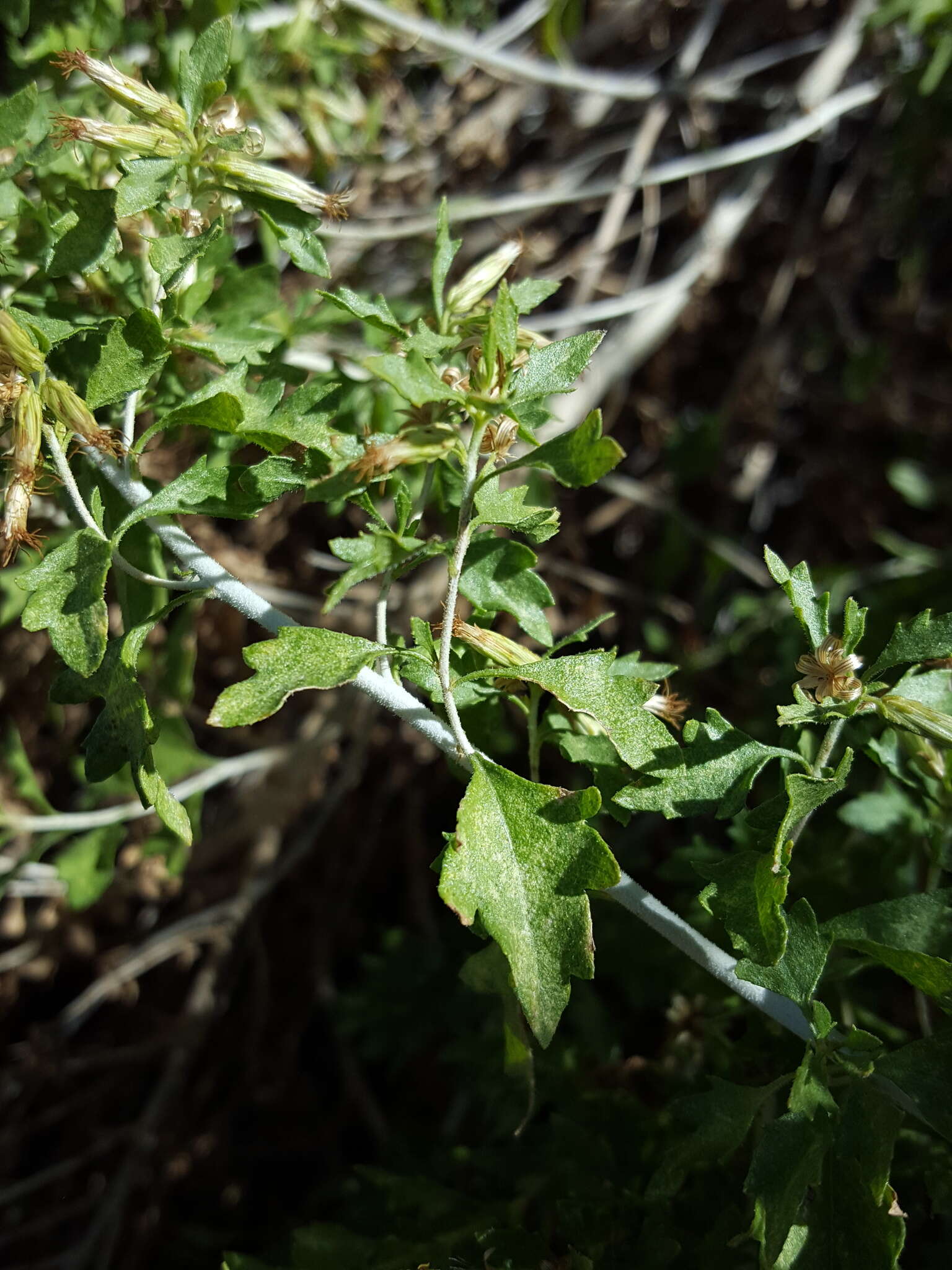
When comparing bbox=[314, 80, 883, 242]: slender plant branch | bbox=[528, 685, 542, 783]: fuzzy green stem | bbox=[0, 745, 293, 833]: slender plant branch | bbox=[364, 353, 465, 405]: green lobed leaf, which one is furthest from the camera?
bbox=[314, 80, 883, 242]: slender plant branch

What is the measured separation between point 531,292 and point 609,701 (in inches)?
16.7

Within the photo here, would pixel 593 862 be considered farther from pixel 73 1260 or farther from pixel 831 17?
pixel 831 17

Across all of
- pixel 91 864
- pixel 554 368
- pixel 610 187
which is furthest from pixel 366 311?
pixel 610 187

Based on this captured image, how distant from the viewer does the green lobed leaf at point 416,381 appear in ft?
2.61

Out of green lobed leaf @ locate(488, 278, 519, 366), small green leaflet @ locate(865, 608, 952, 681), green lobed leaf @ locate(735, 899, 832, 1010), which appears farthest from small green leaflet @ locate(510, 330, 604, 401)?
green lobed leaf @ locate(735, 899, 832, 1010)

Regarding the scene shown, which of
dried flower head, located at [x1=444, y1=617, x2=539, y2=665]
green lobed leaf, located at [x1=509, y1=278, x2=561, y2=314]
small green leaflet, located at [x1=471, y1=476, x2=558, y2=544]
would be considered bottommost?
dried flower head, located at [x1=444, y1=617, x2=539, y2=665]

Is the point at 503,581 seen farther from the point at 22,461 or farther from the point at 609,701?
Result: the point at 22,461

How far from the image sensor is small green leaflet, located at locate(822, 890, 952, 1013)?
0.94 meters

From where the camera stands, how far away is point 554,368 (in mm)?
880

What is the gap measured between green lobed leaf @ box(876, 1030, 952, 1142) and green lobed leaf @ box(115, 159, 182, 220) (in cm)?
105

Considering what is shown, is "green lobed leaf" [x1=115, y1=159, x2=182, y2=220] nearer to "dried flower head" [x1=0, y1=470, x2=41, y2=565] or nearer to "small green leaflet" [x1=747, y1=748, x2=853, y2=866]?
"dried flower head" [x1=0, y1=470, x2=41, y2=565]

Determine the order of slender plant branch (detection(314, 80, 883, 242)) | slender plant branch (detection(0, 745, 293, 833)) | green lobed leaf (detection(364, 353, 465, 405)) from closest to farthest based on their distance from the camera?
green lobed leaf (detection(364, 353, 465, 405))
slender plant branch (detection(0, 745, 293, 833))
slender plant branch (detection(314, 80, 883, 242))

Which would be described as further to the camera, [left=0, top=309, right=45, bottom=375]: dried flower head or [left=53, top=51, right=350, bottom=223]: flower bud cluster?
[left=53, top=51, right=350, bottom=223]: flower bud cluster

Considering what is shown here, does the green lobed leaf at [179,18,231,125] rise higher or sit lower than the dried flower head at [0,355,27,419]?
higher
